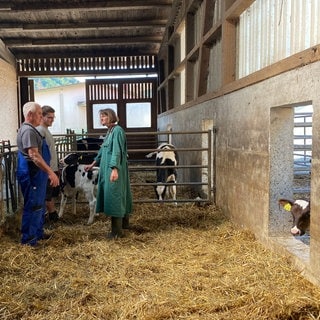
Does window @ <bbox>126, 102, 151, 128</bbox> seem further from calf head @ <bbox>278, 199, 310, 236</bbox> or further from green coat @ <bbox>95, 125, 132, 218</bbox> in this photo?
calf head @ <bbox>278, 199, 310, 236</bbox>

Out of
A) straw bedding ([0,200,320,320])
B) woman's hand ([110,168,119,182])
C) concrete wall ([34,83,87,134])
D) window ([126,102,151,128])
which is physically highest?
concrete wall ([34,83,87,134])

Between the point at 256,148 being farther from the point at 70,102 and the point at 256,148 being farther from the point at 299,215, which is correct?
the point at 70,102

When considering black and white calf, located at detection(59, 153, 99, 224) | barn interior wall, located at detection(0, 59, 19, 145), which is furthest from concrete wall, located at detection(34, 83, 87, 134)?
black and white calf, located at detection(59, 153, 99, 224)

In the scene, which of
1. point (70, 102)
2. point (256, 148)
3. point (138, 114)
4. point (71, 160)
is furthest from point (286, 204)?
point (70, 102)

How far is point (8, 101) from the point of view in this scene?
48.9ft

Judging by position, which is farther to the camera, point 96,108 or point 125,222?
point 96,108

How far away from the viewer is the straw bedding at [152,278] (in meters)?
2.81

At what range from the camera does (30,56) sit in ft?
50.1

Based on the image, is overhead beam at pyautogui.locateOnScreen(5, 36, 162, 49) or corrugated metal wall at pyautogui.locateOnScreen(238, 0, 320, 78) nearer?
corrugated metal wall at pyautogui.locateOnScreen(238, 0, 320, 78)

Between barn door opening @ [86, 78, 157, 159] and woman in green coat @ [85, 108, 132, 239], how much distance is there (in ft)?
37.0

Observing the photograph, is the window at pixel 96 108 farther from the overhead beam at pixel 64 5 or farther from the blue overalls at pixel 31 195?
the blue overalls at pixel 31 195

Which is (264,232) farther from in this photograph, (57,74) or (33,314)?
(57,74)

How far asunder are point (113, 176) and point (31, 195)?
906 mm

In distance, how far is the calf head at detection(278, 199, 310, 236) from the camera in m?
3.49
